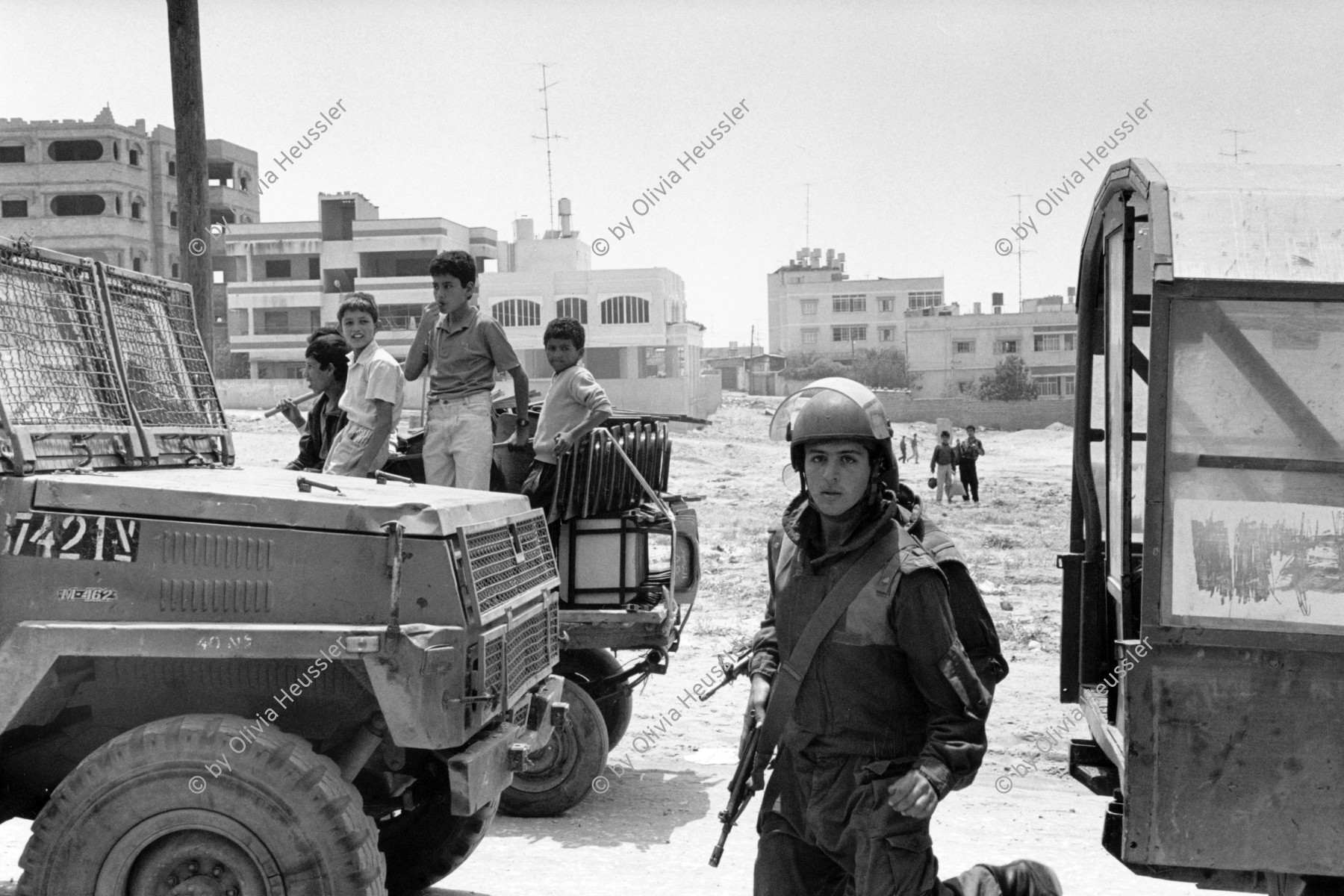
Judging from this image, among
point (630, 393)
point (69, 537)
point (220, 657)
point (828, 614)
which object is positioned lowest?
point (630, 393)

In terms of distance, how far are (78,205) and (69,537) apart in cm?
6743

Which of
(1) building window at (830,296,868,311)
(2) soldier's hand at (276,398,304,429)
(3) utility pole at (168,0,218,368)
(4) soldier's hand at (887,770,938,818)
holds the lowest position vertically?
(4) soldier's hand at (887,770,938,818)

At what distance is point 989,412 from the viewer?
5700 cm

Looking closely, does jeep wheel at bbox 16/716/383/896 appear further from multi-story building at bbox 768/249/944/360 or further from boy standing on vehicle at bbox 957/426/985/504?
multi-story building at bbox 768/249/944/360

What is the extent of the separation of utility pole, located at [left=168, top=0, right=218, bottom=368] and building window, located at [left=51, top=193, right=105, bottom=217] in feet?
199

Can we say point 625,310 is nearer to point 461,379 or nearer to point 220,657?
point 461,379

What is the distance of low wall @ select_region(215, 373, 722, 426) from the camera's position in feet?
168

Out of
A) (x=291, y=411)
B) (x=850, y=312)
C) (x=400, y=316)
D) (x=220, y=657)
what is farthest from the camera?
(x=850, y=312)

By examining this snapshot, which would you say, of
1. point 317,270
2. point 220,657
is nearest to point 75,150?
point 317,270

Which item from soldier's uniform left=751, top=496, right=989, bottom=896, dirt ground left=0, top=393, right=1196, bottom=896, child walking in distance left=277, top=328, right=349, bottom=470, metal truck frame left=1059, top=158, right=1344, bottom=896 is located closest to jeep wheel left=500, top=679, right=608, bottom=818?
dirt ground left=0, top=393, right=1196, bottom=896

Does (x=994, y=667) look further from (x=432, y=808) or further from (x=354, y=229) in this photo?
(x=354, y=229)

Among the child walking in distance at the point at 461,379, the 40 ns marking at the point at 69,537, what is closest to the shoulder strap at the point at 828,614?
the 40 ns marking at the point at 69,537

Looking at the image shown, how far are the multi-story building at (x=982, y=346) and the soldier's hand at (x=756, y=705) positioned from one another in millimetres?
71213

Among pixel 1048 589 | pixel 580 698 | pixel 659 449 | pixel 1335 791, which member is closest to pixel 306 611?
pixel 580 698
